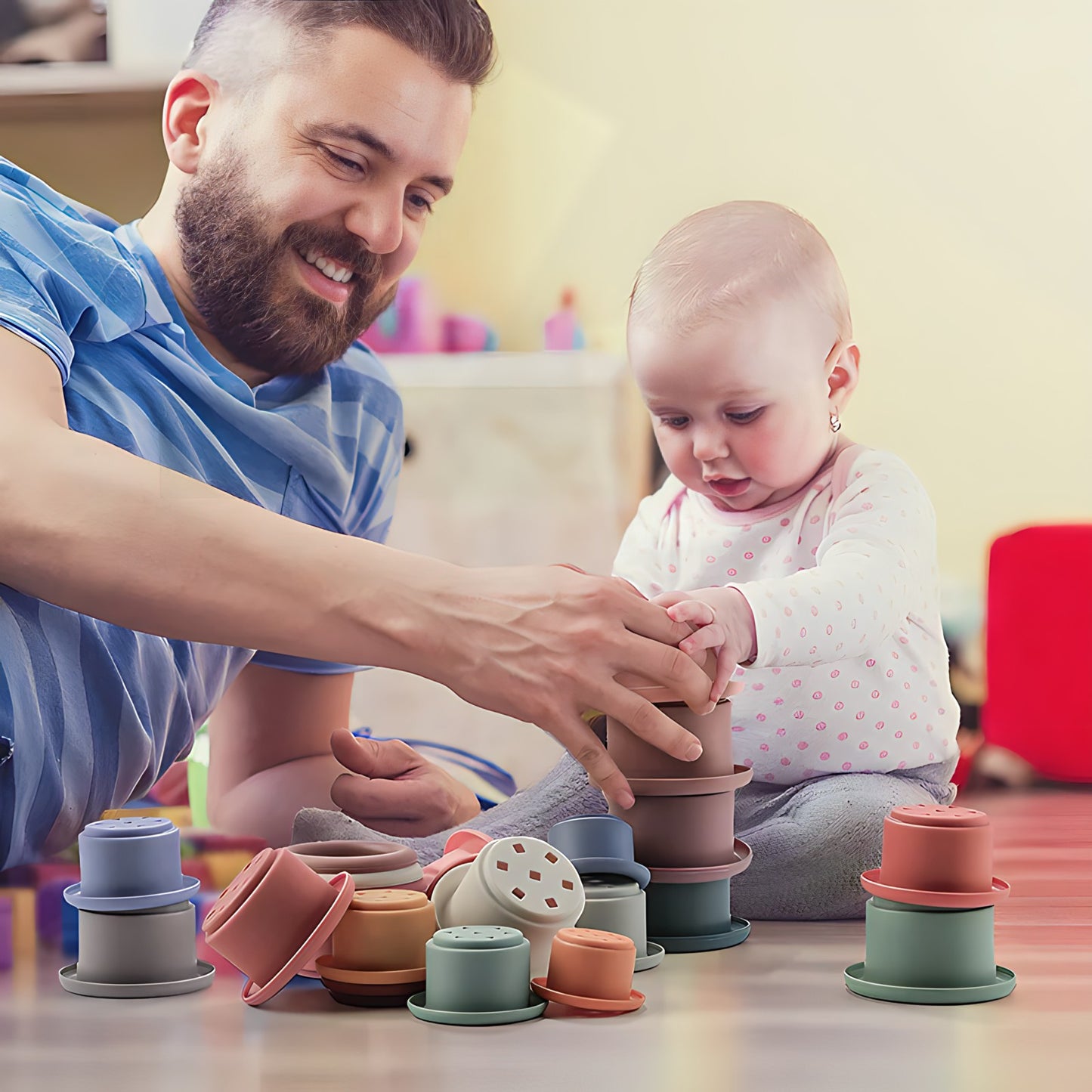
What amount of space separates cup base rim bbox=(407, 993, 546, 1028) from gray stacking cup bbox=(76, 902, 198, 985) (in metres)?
0.11

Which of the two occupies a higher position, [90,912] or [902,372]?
[902,372]

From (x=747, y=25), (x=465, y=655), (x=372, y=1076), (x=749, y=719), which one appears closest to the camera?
(x=372, y=1076)

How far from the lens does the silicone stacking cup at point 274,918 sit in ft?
1.55

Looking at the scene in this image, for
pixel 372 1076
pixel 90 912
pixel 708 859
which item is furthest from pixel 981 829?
pixel 90 912

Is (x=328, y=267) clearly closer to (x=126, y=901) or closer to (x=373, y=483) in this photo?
(x=373, y=483)

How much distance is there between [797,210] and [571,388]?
186 millimetres

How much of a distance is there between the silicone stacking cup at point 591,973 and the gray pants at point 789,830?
0.55 feet

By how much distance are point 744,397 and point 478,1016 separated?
0.36 m

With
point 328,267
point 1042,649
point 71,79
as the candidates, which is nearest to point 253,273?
point 328,267

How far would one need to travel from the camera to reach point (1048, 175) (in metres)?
0.83

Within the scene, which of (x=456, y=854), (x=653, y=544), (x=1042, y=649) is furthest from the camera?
(x=1042, y=649)

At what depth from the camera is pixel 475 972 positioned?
0.46 meters

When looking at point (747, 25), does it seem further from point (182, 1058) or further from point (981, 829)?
point (182, 1058)

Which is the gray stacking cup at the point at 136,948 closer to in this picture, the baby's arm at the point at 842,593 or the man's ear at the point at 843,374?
the baby's arm at the point at 842,593
